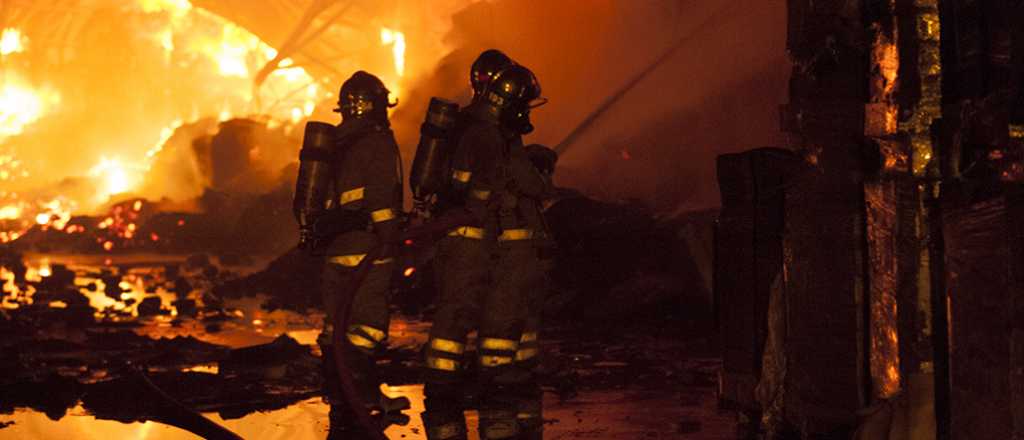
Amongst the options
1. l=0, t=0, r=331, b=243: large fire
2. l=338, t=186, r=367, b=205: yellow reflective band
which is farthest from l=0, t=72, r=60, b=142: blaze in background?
l=338, t=186, r=367, b=205: yellow reflective band

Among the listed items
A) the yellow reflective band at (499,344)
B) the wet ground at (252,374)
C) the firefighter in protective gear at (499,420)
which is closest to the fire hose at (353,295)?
the firefighter in protective gear at (499,420)

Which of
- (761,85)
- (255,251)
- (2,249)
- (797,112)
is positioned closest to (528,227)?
(797,112)

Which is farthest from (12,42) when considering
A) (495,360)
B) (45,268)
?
(495,360)

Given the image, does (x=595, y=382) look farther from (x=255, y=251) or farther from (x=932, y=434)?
(x=255, y=251)

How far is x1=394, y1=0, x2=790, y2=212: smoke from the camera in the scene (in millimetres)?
15609

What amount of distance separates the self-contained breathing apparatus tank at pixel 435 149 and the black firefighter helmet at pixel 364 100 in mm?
883

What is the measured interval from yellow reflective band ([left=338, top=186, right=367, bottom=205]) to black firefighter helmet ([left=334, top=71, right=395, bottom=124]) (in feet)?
1.45

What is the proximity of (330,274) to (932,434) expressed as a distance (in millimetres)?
4024

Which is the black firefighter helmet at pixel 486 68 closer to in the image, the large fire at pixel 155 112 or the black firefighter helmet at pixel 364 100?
the black firefighter helmet at pixel 364 100

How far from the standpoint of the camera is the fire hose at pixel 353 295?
217 inches

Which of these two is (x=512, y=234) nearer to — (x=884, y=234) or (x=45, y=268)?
(x=884, y=234)

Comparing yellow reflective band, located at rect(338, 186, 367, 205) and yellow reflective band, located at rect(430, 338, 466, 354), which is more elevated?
yellow reflective band, located at rect(338, 186, 367, 205)

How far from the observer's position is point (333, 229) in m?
A: 7.12

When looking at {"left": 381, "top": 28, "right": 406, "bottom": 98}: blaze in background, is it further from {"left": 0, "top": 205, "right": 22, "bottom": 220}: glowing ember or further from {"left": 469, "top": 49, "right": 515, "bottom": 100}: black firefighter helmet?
{"left": 469, "top": 49, "right": 515, "bottom": 100}: black firefighter helmet
